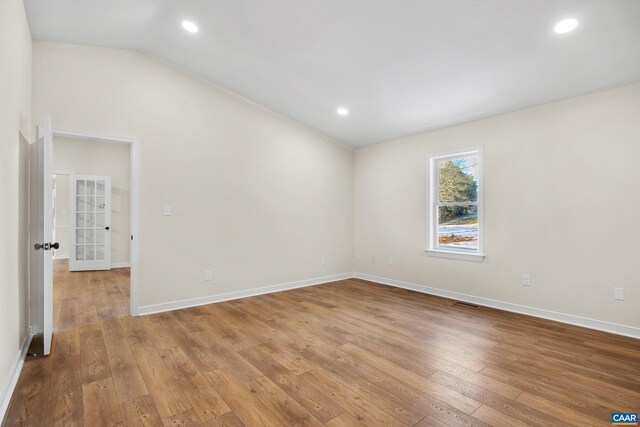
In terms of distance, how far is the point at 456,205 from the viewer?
4.55 meters

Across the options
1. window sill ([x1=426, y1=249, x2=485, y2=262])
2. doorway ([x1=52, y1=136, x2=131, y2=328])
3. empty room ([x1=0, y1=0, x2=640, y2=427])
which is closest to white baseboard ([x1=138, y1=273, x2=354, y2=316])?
empty room ([x1=0, y1=0, x2=640, y2=427])

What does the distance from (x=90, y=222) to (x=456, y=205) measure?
736 centimetres

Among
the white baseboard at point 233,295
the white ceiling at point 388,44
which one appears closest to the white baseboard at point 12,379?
the white baseboard at point 233,295

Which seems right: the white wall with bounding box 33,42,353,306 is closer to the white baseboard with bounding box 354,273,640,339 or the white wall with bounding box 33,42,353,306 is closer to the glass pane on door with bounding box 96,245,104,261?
the white baseboard with bounding box 354,273,640,339

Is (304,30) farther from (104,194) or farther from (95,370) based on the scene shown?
(104,194)

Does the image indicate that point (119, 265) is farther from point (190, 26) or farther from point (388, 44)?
point (388, 44)

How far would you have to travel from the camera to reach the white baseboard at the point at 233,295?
3831 millimetres

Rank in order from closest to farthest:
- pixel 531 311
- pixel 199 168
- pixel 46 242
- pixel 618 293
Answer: pixel 46 242 → pixel 618 293 → pixel 531 311 → pixel 199 168

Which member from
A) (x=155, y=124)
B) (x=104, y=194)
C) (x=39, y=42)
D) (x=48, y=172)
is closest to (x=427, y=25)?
(x=155, y=124)

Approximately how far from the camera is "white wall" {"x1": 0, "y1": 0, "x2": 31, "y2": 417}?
1.96 m

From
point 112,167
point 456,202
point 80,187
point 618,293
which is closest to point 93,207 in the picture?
point 80,187

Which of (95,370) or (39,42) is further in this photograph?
(39,42)

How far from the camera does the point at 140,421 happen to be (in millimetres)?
1805

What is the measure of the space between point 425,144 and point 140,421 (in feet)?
15.3
